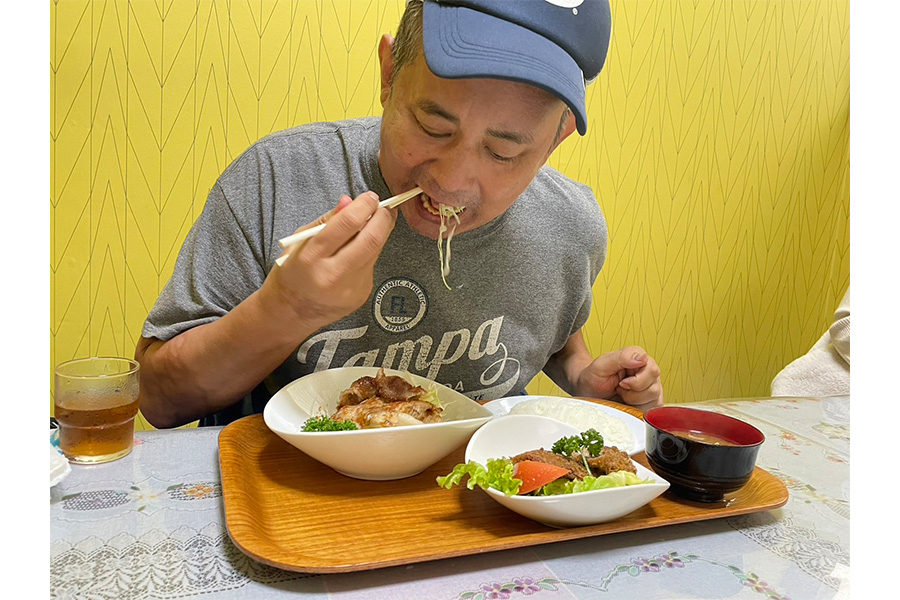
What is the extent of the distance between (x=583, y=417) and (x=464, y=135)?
24.6 inches

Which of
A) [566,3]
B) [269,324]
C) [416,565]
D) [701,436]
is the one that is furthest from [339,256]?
[701,436]

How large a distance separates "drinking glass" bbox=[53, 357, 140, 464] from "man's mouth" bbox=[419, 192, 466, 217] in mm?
689

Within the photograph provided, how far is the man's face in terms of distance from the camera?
3.91 feet

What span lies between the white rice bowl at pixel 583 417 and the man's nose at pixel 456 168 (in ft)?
1.59

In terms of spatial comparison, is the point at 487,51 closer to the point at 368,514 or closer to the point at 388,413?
the point at 388,413

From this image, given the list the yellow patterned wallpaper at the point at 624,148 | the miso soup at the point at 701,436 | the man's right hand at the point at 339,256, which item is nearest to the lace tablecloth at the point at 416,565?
the miso soup at the point at 701,436

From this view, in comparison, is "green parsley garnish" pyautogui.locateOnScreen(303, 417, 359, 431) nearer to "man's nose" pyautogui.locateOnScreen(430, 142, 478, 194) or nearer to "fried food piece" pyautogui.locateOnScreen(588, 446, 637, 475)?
"fried food piece" pyautogui.locateOnScreen(588, 446, 637, 475)

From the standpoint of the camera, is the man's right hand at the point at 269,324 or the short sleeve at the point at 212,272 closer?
the man's right hand at the point at 269,324

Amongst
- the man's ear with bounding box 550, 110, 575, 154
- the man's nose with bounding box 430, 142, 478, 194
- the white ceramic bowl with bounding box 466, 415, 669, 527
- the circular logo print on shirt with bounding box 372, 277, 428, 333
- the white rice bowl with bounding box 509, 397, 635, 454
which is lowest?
the white rice bowl with bounding box 509, 397, 635, 454

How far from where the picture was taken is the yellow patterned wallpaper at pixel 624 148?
8.63 feet

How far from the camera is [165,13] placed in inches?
103

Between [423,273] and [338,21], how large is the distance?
1.74 m

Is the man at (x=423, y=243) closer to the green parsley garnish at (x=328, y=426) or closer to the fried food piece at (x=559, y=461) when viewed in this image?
the green parsley garnish at (x=328, y=426)

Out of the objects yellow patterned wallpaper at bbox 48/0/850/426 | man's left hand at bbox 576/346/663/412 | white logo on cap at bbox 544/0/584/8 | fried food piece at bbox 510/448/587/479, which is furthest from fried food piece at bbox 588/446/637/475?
yellow patterned wallpaper at bbox 48/0/850/426
